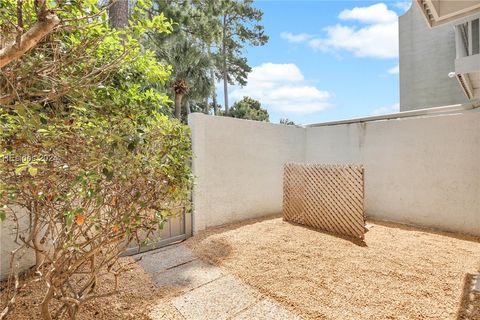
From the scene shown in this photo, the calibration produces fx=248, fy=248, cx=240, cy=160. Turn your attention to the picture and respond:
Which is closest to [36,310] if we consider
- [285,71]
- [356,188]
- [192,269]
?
[192,269]

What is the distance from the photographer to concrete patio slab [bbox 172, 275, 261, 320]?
3008 millimetres

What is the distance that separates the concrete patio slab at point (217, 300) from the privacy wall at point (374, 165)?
2309 mm

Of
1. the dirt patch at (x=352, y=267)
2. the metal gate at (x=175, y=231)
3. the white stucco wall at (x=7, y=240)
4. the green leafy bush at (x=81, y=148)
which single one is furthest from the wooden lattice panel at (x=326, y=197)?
the white stucco wall at (x=7, y=240)

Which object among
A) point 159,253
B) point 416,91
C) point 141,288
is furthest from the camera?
point 416,91

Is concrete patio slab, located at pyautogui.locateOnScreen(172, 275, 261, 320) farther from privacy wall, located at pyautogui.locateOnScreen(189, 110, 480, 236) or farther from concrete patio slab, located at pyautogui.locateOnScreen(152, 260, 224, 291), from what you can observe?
privacy wall, located at pyautogui.locateOnScreen(189, 110, 480, 236)

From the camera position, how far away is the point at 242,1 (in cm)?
1988

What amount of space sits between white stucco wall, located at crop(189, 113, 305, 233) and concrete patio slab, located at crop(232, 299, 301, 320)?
109 inches

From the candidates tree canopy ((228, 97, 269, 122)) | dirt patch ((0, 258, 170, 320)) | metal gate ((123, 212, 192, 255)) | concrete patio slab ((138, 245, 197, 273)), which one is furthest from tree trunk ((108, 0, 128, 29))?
tree canopy ((228, 97, 269, 122))

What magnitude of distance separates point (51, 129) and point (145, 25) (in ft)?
5.16

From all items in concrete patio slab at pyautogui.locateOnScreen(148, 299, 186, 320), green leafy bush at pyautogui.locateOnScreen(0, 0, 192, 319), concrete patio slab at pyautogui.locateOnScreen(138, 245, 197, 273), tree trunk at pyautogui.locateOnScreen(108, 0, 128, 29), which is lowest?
concrete patio slab at pyautogui.locateOnScreen(148, 299, 186, 320)

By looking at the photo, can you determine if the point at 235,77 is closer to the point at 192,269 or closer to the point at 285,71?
the point at 285,71

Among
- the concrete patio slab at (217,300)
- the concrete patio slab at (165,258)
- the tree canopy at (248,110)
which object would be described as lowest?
the concrete patio slab at (217,300)

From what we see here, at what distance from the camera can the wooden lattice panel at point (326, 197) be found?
552 centimetres

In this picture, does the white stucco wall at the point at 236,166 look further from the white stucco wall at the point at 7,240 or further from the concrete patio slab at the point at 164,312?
the white stucco wall at the point at 7,240
